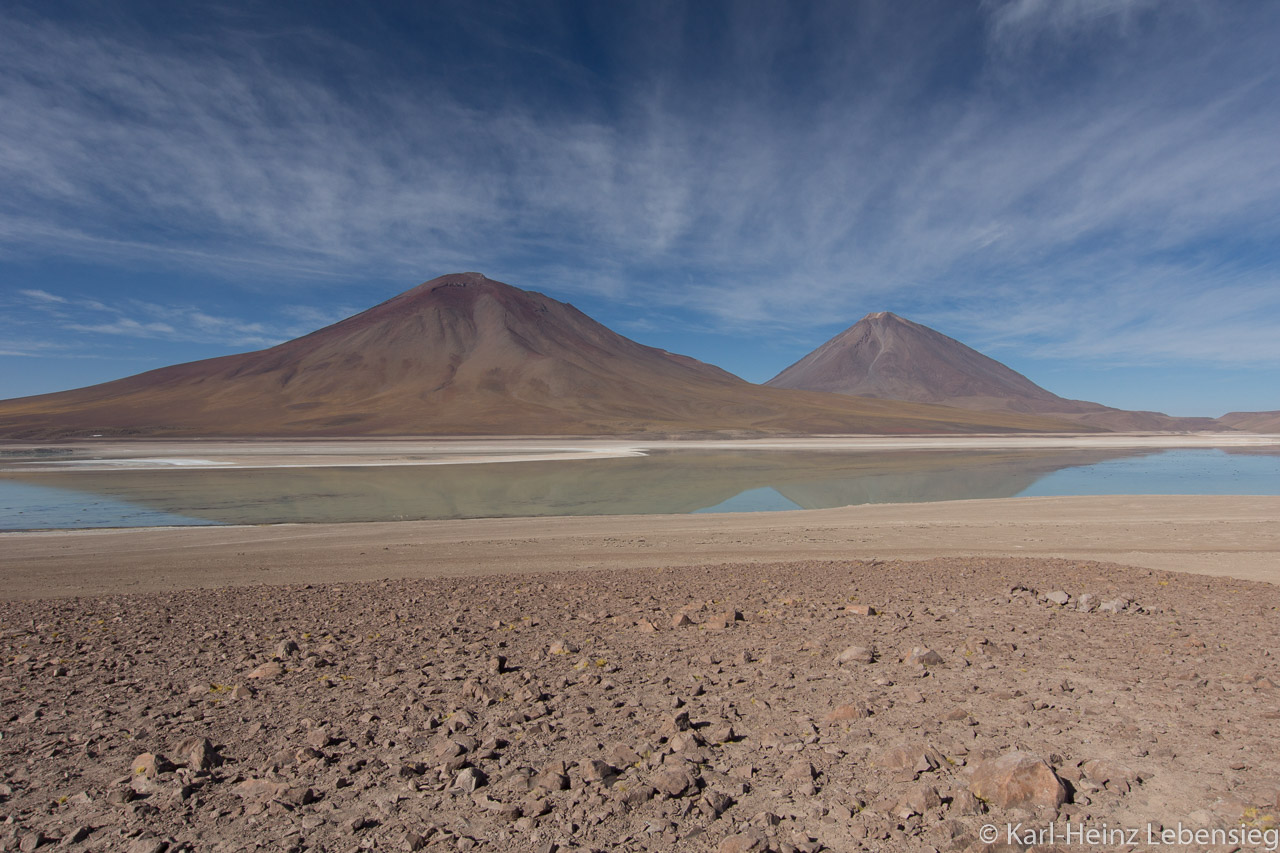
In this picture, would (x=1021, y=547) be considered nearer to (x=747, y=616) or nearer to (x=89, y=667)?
(x=747, y=616)

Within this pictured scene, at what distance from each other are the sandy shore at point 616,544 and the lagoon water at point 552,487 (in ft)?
13.8

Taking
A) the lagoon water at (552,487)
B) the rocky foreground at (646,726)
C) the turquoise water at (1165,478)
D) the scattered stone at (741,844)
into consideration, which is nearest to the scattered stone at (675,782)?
the rocky foreground at (646,726)

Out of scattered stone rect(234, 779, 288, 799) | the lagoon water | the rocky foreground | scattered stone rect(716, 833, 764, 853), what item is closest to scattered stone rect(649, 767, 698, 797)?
the rocky foreground

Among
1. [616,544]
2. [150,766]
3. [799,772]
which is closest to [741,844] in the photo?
[799,772]

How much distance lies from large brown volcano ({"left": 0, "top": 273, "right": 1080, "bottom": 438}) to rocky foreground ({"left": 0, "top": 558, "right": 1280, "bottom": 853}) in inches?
3573

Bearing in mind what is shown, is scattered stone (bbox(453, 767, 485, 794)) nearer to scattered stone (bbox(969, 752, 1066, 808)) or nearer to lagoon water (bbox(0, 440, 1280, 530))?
scattered stone (bbox(969, 752, 1066, 808))

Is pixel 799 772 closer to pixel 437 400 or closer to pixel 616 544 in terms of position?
pixel 616 544

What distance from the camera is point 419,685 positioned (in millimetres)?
4809

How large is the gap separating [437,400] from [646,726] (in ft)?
471

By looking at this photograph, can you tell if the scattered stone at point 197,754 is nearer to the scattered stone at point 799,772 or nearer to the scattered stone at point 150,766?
the scattered stone at point 150,766

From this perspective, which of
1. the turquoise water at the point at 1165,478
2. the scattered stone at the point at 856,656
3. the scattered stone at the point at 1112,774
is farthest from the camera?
the turquoise water at the point at 1165,478

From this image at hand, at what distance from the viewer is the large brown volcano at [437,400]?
108 meters

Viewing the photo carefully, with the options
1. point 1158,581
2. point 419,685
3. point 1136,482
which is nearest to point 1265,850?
point 419,685

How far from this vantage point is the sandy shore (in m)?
10.2
